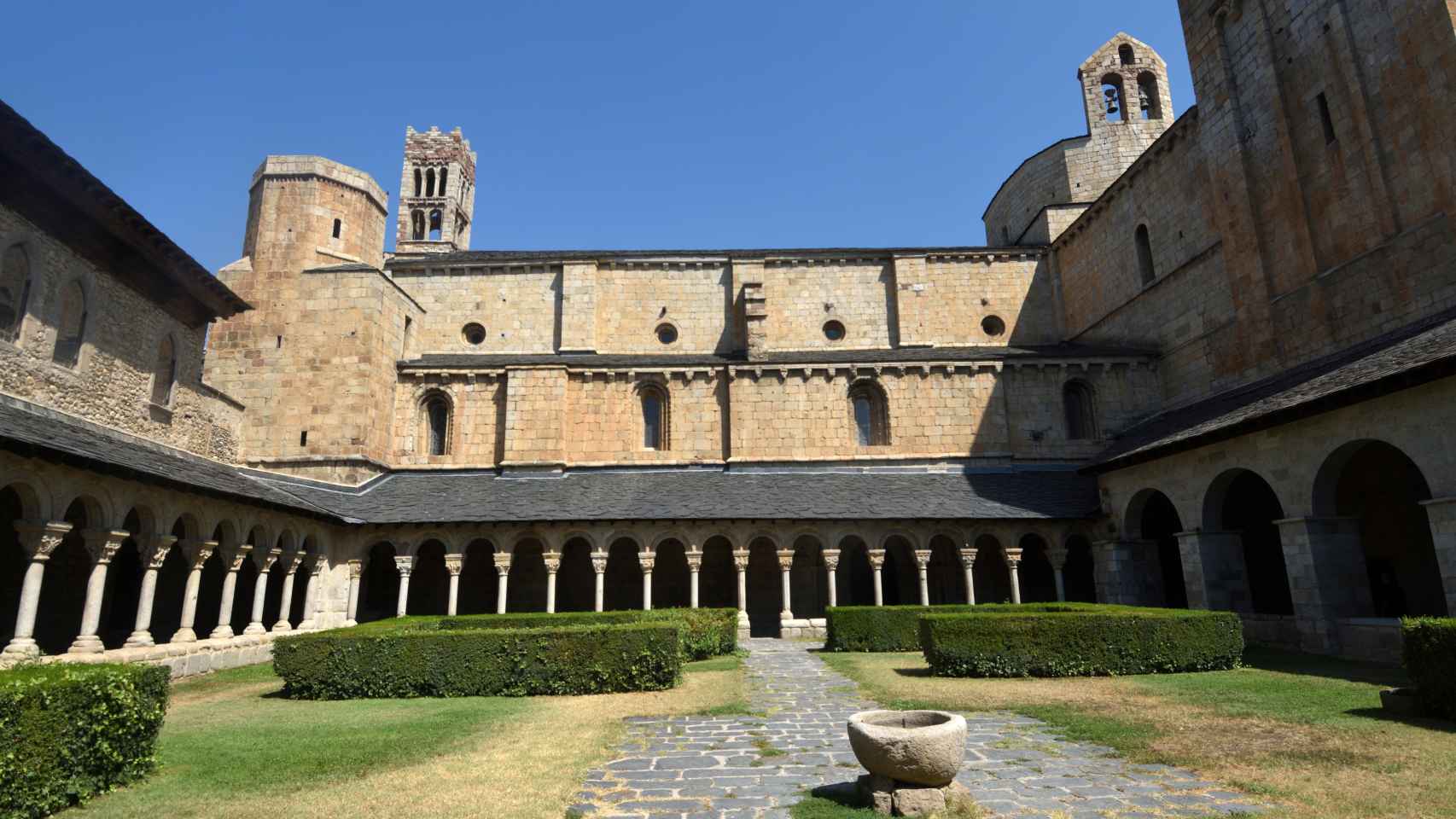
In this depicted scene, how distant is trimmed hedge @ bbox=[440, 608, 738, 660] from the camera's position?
1609 centimetres

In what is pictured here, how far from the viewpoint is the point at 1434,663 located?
28.6ft

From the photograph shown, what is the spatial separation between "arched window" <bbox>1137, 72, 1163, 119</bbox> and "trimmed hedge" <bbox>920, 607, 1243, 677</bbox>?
27427 millimetres

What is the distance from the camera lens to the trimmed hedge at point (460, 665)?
11945 millimetres

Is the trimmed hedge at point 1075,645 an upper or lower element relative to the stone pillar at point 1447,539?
lower

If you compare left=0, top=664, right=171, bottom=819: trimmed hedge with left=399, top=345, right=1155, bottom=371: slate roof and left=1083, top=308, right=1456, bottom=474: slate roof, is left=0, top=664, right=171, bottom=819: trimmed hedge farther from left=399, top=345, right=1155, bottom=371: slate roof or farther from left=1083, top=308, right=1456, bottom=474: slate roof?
left=399, top=345, right=1155, bottom=371: slate roof

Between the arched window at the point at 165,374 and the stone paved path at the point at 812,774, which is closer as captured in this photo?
the stone paved path at the point at 812,774

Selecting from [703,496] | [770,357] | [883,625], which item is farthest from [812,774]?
[770,357]

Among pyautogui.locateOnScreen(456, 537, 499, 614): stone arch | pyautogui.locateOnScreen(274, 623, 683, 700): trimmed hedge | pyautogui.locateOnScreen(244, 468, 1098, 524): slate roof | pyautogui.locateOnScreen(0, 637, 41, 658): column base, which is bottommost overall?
pyautogui.locateOnScreen(274, 623, 683, 700): trimmed hedge

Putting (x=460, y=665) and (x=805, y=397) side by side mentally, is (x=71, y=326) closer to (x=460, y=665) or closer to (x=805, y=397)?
(x=460, y=665)

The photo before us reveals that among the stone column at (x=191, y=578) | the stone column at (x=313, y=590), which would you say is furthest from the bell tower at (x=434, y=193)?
the stone column at (x=191, y=578)

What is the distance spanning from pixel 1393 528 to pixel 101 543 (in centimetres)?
2727

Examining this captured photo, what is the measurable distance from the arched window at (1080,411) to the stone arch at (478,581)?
66.8 feet

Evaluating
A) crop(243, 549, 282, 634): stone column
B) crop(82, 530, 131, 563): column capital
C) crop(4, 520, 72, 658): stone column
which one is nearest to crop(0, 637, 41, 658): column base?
crop(4, 520, 72, 658): stone column

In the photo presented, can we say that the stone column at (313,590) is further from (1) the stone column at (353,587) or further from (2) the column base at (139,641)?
(2) the column base at (139,641)
